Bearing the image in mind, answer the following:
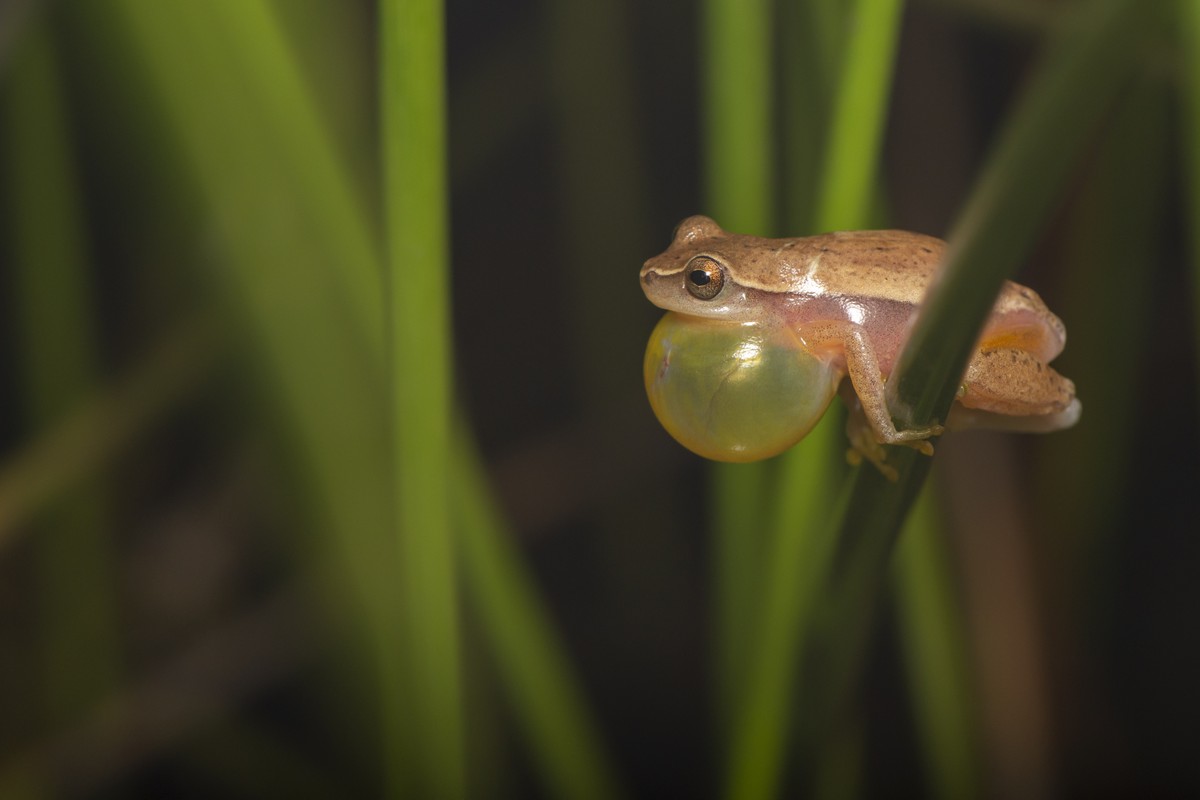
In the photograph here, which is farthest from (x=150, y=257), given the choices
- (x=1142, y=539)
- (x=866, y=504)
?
(x=1142, y=539)

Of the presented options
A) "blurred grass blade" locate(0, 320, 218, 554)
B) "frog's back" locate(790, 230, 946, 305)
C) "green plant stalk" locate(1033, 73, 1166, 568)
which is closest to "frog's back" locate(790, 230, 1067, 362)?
"frog's back" locate(790, 230, 946, 305)

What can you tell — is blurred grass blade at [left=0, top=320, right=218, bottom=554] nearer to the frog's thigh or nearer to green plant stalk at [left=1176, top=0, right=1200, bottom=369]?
the frog's thigh

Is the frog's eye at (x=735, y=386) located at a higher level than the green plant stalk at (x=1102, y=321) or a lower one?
higher

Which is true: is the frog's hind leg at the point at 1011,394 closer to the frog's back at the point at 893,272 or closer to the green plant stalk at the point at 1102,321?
the frog's back at the point at 893,272

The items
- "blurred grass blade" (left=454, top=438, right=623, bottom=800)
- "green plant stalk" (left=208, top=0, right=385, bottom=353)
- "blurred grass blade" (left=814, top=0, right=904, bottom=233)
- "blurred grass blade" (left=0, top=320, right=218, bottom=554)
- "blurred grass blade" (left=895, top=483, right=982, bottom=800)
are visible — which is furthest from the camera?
"blurred grass blade" (left=0, top=320, right=218, bottom=554)

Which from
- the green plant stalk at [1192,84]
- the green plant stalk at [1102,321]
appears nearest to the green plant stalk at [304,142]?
the green plant stalk at [1192,84]

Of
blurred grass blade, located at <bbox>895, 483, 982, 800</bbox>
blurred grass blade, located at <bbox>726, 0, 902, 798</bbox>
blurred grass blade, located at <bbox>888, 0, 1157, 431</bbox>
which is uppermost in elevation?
blurred grass blade, located at <bbox>888, 0, 1157, 431</bbox>

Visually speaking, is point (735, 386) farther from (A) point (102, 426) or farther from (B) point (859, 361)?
(A) point (102, 426)
